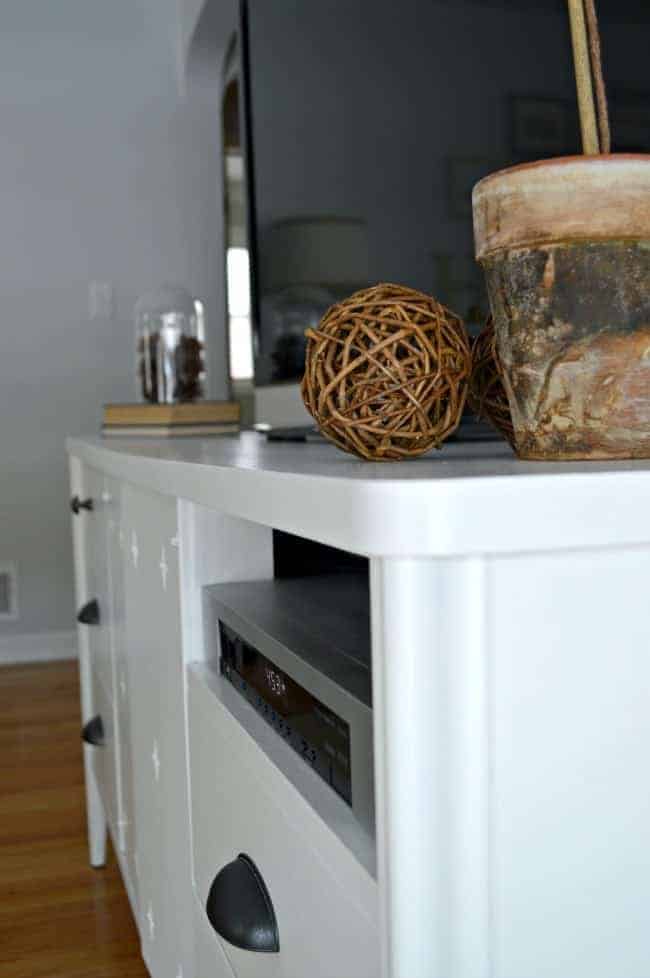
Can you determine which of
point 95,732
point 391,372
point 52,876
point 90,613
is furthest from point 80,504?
point 391,372

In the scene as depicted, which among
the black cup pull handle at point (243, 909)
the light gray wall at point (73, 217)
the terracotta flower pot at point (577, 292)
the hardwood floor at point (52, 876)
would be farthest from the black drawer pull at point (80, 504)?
the light gray wall at point (73, 217)

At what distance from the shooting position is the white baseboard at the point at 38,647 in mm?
3312

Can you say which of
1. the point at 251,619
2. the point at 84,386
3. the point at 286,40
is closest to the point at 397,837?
the point at 251,619

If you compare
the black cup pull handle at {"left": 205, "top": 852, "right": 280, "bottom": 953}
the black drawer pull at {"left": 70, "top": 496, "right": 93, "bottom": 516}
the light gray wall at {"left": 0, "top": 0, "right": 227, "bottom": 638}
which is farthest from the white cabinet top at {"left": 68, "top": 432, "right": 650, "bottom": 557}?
the light gray wall at {"left": 0, "top": 0, "right": 227, "bottom": 638}

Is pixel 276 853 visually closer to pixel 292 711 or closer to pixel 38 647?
pixel 292 711

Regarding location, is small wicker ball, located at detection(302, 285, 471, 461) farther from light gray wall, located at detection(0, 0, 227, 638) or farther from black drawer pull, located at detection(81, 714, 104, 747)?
light gray wall, located at detection(0, 0, 227, 638)

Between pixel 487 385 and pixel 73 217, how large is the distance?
282 cm

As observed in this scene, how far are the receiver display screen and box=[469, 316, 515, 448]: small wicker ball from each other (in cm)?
21

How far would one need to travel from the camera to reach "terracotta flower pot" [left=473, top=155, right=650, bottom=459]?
1.72 feet

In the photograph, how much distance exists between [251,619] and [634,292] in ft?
1.30

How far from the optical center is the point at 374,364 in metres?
0.60

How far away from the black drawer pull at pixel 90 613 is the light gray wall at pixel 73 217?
1.69 meters

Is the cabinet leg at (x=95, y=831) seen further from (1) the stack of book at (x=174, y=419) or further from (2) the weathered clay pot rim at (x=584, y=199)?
(2) the weathered clay pot rim at (x=584, y=199)

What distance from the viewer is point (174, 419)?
Result: 1773 mm
